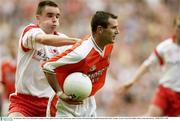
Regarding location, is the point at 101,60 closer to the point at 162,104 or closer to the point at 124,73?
Answer: the point at 162,104

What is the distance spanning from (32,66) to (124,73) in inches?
350

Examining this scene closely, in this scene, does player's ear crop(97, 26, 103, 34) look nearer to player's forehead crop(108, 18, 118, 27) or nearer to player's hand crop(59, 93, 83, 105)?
player's forehead crop(108, 18, 118, 27)

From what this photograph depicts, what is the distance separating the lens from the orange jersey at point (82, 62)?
838 centimetres

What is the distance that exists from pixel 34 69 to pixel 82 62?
1.18 meters

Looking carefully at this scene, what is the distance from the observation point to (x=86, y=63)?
8.45 meters

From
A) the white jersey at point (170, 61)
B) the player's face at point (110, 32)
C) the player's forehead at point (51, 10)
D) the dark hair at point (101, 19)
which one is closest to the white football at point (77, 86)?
the player's face at point (110, 32)

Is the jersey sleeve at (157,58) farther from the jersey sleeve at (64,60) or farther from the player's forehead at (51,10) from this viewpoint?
the jersey sleeve at (64,60)

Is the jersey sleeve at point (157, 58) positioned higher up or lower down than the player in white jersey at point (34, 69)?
lower down

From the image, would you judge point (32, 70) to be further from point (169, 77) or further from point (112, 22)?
point (169, 77)

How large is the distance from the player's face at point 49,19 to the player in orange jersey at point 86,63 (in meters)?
0.77

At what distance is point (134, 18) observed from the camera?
787 inches

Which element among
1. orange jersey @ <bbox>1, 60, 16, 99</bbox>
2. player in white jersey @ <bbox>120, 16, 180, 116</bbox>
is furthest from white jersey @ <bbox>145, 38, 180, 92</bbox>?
orange jersey @ <bbox>1, 60, 16, 99</bbox>

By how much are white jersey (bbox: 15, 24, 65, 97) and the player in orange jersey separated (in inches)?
32.2

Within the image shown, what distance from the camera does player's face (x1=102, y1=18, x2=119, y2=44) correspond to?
8.58 metres
